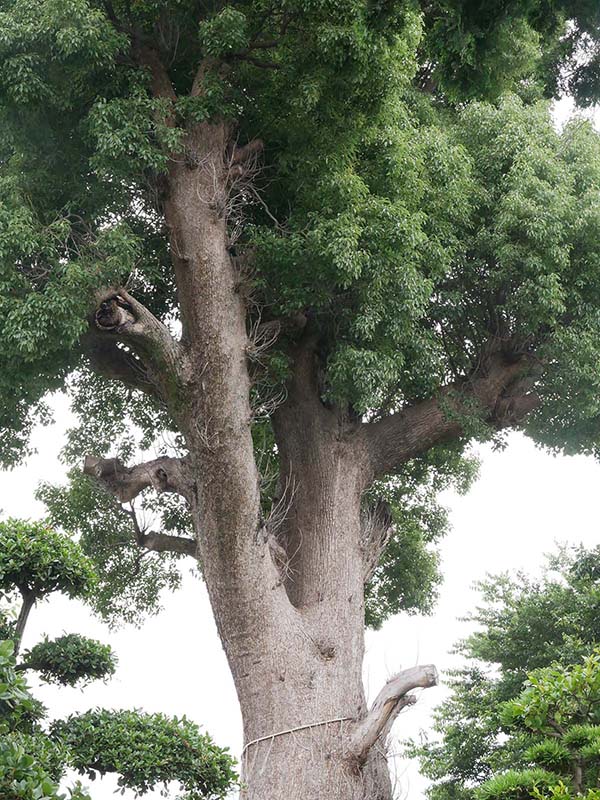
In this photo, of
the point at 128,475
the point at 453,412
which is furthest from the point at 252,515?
the point at 453,412

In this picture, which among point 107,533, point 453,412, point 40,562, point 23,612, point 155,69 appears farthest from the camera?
point 107,533

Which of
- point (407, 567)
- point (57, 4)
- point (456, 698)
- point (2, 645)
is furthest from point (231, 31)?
point (456, 698)

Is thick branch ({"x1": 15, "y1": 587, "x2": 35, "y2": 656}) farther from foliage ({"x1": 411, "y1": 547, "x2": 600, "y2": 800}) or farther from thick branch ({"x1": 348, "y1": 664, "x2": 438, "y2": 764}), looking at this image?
foliage ({"x1": 411, "y1": 547, "x2": 600, "y2": 800})

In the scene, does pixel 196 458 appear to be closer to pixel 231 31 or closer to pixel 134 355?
pixel 134 355

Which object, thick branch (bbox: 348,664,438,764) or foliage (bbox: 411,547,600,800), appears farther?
foliage (bbox: 411,547,600,800)

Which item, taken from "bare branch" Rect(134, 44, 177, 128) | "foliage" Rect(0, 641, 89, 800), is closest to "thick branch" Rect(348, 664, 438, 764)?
"foliage" Rect(0, 641, 89, 800)

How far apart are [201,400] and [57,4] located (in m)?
3.59

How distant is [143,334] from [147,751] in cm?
343

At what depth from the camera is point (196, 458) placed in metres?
8.24

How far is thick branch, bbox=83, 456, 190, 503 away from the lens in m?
9.12

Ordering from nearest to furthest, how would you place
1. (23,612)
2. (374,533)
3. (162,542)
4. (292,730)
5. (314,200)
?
(23,612), (292,730), (314,200), (374,533), (162,542)

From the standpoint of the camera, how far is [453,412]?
Result: 384 inches

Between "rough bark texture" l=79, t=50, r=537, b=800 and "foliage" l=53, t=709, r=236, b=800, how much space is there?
3.00ft

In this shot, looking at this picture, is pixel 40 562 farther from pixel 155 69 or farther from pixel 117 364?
pixel 155 69
